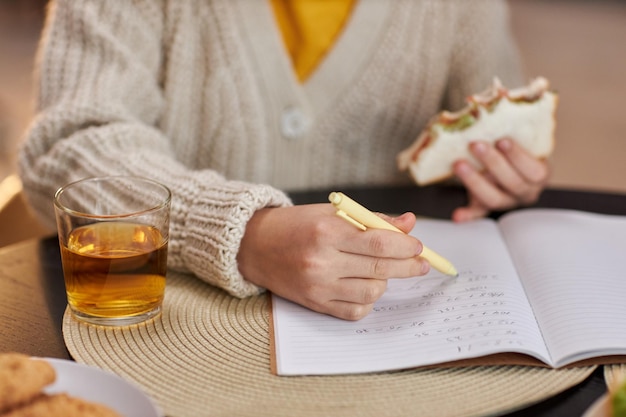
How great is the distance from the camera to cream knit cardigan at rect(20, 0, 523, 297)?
3.41ft

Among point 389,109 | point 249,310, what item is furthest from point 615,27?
point 249,310

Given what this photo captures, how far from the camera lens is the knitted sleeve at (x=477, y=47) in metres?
1.31

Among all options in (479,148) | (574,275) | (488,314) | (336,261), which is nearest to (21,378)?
(336,261)

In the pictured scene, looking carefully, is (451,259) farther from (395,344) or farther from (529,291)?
(395,344)

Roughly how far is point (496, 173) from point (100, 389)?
67 cm

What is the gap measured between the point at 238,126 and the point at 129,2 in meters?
0.26

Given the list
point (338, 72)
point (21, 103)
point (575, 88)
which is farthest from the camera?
point (575, 88)

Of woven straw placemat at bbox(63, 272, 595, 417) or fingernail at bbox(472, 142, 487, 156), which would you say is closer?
woven straw placemat at bbox(63, 272, 595, 417)

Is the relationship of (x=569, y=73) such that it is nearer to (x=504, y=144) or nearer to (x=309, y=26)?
(x=309, y=26)

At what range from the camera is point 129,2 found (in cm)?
114

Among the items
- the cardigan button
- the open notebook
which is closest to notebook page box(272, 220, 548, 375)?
the open notebook

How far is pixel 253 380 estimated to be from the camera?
2.19 ft

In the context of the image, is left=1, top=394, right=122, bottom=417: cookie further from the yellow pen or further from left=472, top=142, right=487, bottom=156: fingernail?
left=472, top=142, right=487, bottom=156: fingernail

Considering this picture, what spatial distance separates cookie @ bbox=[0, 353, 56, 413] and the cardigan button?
2.42 feet
